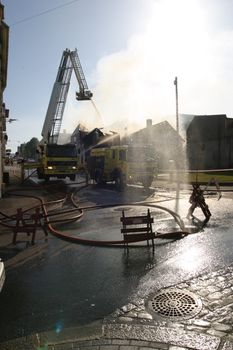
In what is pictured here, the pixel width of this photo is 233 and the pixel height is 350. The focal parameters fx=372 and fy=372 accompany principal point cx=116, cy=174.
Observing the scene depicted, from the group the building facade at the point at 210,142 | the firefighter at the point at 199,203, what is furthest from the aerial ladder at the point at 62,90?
the firefighter at the point at 199,203

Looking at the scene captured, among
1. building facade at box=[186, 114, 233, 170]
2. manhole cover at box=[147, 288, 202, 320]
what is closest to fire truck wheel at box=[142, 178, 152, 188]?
manhole cover at box=[147, 288, 202, 320]

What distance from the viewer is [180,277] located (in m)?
6.03

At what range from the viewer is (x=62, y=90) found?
44594mm

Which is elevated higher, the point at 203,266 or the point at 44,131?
the point at 44,131

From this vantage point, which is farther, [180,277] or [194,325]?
[180,277]

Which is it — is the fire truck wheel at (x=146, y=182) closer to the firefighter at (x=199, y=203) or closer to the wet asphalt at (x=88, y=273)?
the firefighter at (x=199, y=203)

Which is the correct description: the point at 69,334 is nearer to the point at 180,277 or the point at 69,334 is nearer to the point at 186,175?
the point at 180,277

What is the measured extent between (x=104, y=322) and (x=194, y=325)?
→ 1055 millimetres

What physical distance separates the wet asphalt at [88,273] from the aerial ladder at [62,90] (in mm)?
35381

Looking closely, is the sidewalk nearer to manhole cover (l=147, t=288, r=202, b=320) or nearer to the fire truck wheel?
manhole cover (l=147, t=288, r=202, b=320)

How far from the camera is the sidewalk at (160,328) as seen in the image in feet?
12.6

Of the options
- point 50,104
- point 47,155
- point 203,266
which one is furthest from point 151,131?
point 203,266

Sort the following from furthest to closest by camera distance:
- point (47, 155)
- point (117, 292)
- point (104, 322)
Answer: point (47, 155) → point (117, 292) → point (104, 322)

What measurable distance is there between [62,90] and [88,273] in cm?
4045
